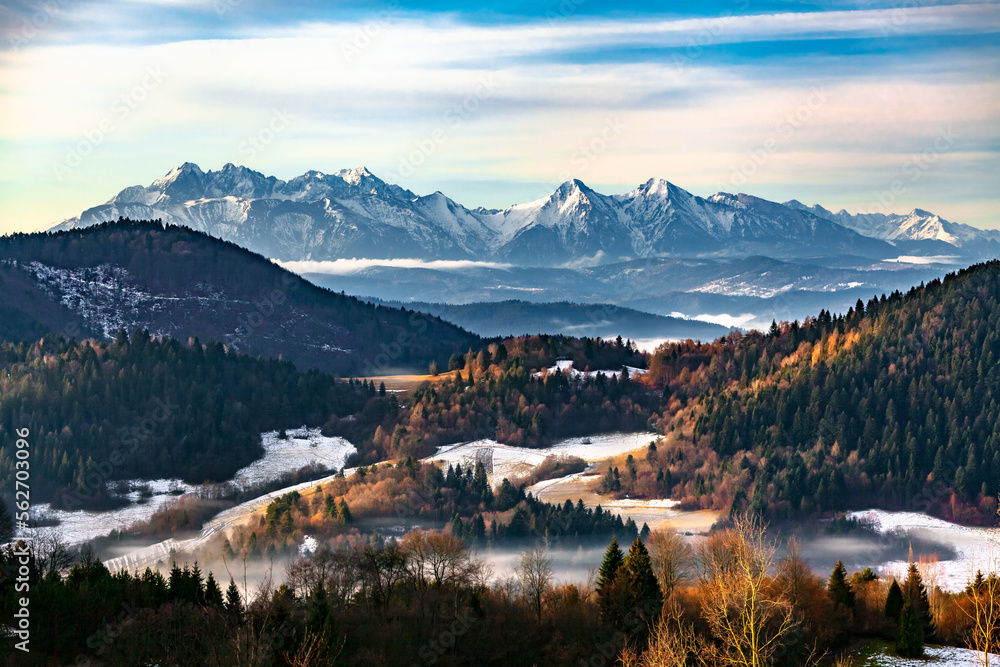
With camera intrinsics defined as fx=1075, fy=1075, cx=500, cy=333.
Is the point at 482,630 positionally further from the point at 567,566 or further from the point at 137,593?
the point at 567,566

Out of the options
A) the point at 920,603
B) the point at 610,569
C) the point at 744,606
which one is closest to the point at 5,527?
the point at 610,569

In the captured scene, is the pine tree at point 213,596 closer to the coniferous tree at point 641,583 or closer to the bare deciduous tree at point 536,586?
the bare deciduous tree at point 536,586

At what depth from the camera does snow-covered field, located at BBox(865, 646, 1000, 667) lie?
105062 mm

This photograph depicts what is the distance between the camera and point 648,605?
4331 inches

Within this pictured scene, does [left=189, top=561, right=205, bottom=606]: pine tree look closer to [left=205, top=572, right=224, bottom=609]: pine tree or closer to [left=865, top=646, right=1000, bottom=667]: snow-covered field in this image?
[left=205, top=572, right=224, bottom=609]: pine tree

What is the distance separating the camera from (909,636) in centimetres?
10944

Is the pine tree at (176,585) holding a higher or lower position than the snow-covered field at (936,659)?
higher

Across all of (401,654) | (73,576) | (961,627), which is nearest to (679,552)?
(961,627)

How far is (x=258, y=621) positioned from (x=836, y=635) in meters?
62.0

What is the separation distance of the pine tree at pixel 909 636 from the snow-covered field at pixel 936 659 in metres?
1.01

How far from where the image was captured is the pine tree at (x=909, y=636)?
10944 centimetres

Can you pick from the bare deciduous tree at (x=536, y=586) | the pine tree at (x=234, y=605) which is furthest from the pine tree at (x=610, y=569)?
the pine tree at (x=234, y=605)

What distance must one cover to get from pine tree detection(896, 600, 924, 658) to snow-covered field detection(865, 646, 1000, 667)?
1.01 meters

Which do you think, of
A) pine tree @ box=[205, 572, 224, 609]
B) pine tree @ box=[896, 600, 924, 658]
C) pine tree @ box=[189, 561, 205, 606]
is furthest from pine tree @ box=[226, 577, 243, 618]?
pine tree @ box=[896, 600, 924, 658]
